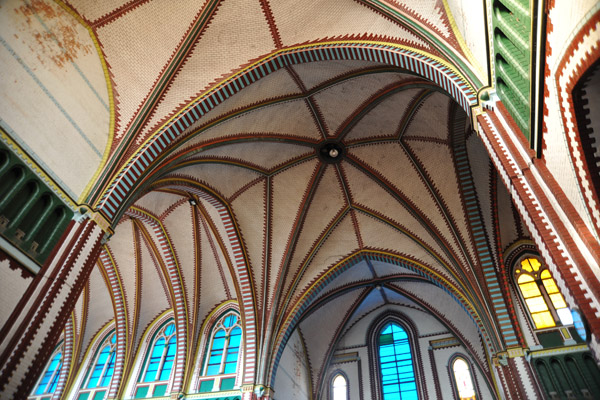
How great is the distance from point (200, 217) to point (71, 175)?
6.56 m

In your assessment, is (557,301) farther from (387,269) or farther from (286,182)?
(286,182)

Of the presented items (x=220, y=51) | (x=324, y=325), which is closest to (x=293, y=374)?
(x=324, y=325)

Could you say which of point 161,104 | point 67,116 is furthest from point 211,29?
point 67,116

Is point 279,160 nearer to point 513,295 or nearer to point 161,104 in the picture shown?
point 161,104

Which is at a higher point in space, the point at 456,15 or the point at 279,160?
the point at 279,160

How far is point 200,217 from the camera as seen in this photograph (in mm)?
14203

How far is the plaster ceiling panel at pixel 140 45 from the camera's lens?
29.2 feet

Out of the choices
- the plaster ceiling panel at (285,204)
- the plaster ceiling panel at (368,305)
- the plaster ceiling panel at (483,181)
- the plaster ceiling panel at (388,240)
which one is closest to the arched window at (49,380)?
the plaster ceiling panel at (285,204)

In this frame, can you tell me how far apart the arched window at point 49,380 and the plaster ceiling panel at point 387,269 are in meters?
12.5

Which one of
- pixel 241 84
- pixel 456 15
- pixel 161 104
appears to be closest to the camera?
pixel 456 15

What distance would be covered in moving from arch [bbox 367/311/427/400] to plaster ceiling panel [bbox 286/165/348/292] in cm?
537

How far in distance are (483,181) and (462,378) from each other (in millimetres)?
7217

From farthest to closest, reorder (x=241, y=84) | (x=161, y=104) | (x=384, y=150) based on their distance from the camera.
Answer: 1. (x=384, y=150)
2. (x=241, y=84)
3. (x=161, y=104)

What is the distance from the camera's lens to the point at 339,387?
16.4 m
